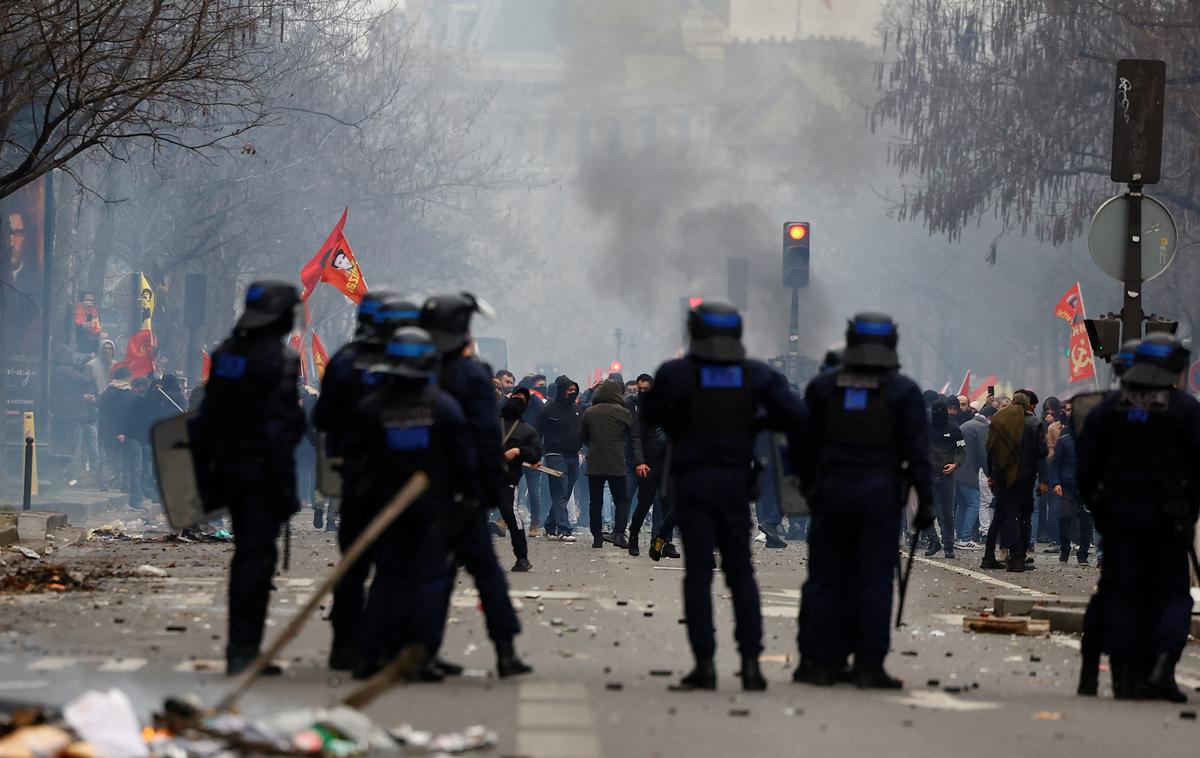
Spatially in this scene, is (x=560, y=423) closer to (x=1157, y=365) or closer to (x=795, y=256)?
(x=795, y=256)

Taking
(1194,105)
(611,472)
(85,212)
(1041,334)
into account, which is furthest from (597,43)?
(611,472)

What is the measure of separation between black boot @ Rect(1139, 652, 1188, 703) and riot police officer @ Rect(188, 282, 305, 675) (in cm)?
368

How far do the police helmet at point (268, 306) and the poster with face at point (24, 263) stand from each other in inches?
759

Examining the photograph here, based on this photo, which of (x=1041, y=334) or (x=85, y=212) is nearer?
(x=85, y=212)

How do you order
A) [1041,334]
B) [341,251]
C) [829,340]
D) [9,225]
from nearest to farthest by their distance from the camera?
[341,251]
[9,225]
[1041,334]
[829,340]

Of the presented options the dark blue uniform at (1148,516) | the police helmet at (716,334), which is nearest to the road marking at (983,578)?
the dark blue uniform at (1148,516)

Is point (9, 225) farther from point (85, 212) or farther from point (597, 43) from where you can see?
point (597, 43)

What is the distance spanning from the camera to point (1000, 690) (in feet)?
32.7

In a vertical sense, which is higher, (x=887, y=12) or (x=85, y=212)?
(x=887, y=12)

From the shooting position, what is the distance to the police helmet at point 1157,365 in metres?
9.80

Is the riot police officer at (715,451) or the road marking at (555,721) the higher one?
the riot police officer at (715,451)

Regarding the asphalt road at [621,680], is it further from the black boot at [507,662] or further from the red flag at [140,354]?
the red flag at [140,354]

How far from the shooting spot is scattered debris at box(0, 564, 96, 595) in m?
14.1

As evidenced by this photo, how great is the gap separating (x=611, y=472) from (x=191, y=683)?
491 inches
